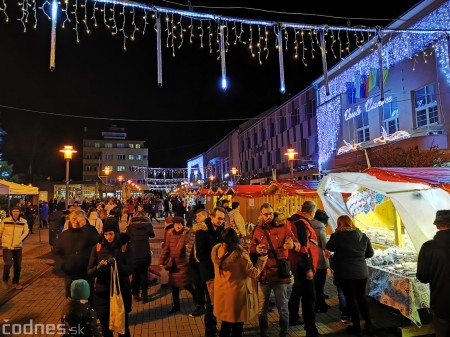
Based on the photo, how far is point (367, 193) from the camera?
9.36 m

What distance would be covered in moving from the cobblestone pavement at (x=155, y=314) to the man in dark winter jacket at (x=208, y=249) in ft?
1.06

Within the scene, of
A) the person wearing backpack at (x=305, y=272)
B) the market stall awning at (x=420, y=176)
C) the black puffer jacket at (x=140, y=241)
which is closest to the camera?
the person wearing backpack at (x=305, y=272)

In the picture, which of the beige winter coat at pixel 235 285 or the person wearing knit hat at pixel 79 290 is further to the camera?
the beige winter coat at pixel 235 285

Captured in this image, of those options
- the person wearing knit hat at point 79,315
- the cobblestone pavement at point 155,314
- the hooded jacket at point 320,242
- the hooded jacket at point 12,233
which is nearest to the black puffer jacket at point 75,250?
the cobblestone pavement at point 155,314

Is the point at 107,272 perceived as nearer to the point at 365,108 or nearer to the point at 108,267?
the point at 108,267

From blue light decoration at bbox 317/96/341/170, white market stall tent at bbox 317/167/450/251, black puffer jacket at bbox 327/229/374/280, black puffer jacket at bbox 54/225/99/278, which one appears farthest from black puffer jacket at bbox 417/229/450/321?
blue light decoration at bbox 317/96/341/170

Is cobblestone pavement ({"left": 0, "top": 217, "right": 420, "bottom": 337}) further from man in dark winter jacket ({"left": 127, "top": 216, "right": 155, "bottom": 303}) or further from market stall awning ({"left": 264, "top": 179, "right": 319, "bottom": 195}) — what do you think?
market stall awning ({"left": 264, "top": 179, "right": 319, "bottom": 195})

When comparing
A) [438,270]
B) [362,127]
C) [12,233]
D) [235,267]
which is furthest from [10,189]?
[362,127]

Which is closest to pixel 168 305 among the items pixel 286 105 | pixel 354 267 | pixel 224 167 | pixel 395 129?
pixel 354 267

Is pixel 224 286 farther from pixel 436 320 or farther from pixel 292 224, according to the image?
→ pixel 436 320

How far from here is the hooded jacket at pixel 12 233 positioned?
7992 mm

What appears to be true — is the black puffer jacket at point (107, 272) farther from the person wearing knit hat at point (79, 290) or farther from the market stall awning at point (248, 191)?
the market stall awning at point (248, 191)

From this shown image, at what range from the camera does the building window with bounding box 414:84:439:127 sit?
55.7ft

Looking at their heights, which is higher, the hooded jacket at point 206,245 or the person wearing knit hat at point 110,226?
the person wearing knit hat at point 110,226
